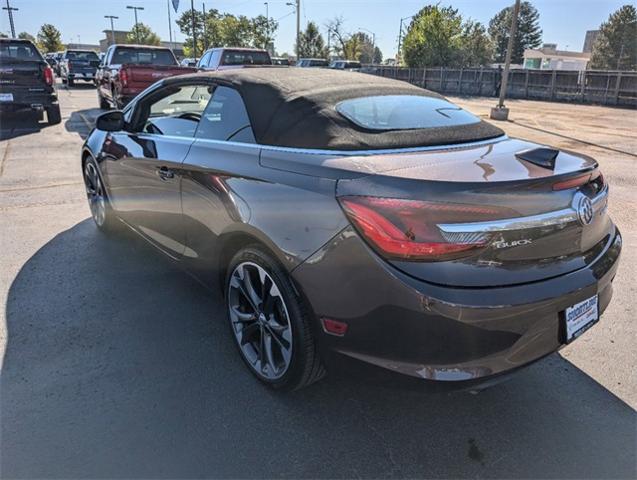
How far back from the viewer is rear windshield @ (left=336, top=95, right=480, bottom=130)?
2.63 meters

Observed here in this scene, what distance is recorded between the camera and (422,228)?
186 cm

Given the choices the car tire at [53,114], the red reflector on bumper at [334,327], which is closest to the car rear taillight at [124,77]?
the car tire at [53,114]

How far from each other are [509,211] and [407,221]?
0.42 m

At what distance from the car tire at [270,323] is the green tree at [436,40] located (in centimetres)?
3578

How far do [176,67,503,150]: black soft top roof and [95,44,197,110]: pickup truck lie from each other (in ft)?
28.1

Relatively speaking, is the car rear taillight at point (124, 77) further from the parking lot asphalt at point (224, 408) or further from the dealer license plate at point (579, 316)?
the dealer license plate at point (579, 316)

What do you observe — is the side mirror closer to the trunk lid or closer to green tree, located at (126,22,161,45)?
the trunk lid

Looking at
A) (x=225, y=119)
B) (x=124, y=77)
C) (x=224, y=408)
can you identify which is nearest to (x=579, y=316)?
(x=224, y=408)

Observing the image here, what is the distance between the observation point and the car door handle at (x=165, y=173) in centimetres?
316

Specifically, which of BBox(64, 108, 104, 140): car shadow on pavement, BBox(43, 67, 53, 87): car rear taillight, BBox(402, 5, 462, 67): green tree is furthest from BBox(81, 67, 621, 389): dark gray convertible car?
BBox(402, 5, 462, 67): green tree

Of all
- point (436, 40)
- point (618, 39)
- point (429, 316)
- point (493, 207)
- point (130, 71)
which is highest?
point (618, 39)

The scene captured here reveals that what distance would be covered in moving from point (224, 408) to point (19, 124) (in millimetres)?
12791

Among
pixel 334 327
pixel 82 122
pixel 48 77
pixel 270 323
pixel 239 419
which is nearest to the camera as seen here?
pixel 334 327

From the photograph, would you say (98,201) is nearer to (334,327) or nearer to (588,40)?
(334,327)
